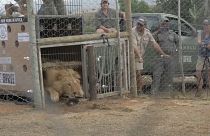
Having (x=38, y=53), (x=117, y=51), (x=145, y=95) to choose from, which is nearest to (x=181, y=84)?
(x=145, y=95)

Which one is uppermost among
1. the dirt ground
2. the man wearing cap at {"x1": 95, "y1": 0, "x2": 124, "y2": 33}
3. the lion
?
the man wearing cap at {"x1": 95, "y1": 0, "x2": 124, "y2": 33}

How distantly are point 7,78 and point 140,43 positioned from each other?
2871 mm

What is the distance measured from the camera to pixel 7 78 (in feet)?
30.7

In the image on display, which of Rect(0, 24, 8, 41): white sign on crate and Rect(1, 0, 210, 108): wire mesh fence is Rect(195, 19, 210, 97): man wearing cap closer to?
Rect(1, 0, 210, 108): wire mesh fence

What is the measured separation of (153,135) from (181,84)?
4811mm

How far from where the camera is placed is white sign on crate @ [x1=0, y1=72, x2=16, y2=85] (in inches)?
362

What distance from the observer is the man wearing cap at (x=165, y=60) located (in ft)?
35.6

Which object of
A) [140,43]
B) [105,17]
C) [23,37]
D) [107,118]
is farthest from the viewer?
[140,43]

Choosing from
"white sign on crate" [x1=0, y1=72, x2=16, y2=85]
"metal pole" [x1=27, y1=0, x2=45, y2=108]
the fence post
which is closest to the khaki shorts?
the fence post

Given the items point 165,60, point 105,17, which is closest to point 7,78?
point 105,17

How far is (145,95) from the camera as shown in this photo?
400 inches

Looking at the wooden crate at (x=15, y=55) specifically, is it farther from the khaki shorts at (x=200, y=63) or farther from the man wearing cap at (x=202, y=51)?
the khaki shorts at (x=200, y=63)

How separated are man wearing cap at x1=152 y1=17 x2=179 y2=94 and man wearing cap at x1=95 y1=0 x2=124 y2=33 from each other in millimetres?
1280

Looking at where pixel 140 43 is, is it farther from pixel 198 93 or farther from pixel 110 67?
pixel 198 93
